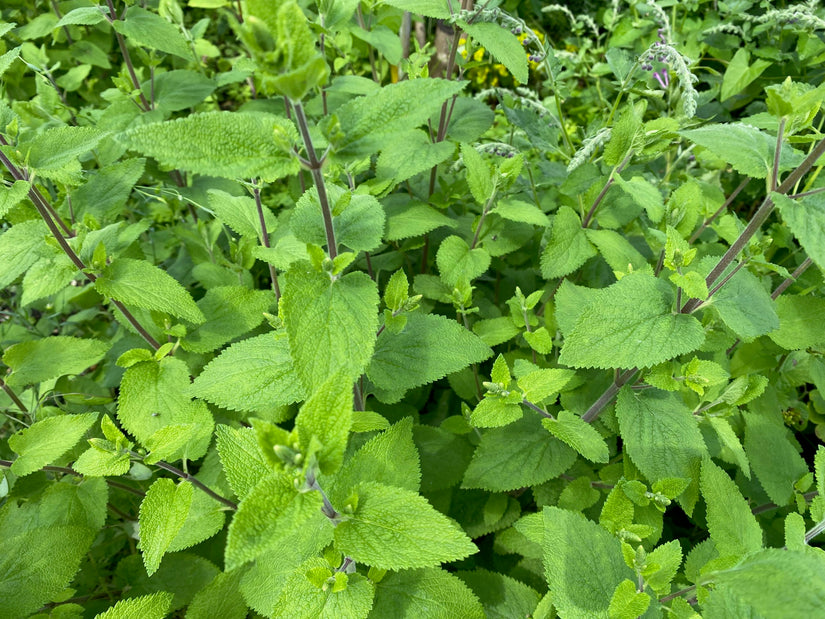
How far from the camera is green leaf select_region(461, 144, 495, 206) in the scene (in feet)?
6.02

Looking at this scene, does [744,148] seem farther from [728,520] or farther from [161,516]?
[161,516]

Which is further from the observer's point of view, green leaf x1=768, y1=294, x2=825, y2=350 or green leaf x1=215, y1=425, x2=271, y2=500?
green leaf x1=768, y1=294, x2=825, y2=350

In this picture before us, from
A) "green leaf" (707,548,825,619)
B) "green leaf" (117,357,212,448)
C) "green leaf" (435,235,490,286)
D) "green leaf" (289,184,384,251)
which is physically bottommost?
"green leaf" (117,357,212,448)

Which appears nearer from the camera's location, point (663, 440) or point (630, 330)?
point (630, 330)

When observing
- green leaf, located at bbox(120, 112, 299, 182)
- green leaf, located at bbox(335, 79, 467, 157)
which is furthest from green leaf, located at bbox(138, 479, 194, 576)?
Result: green leaf, located at bbox(335, 79, 467, 157)

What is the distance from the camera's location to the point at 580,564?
1.33 metres

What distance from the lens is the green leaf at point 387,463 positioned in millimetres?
1316

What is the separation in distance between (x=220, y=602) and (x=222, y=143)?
1419 mm

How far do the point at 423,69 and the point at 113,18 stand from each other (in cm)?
148

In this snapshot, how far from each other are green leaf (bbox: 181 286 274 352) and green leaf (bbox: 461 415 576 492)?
964 millimetres

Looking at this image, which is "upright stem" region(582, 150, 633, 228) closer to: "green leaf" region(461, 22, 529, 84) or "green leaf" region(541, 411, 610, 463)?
"green leaf" region(461, 22, 529, 84)

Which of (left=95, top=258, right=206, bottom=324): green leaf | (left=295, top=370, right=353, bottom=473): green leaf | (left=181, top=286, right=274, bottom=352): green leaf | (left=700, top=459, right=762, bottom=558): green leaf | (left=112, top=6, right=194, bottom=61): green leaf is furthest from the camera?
(left=112, top=6, right=194, bottom=61): green leaf

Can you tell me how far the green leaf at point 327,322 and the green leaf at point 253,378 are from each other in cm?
24

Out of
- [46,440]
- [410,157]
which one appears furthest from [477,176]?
[46,440]
